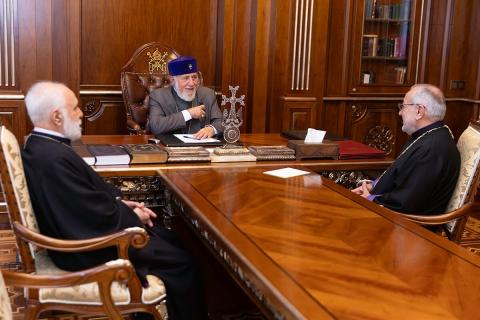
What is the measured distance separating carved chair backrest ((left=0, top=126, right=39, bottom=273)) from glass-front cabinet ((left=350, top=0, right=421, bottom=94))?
14.3 feet

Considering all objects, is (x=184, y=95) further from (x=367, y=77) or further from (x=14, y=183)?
(x=367, y=77)

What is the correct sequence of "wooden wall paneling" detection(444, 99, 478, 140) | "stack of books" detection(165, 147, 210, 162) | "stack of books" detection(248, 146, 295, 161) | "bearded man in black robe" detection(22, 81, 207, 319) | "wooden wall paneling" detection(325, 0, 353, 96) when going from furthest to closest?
"wooden wall paneling" detection(444, 99, 478, 140) < "wooden wall paneling" detection(325, 0, 353, 96) < "stack of books" detection(248, 146, 295, 161) < "stack of books" detection(165, 147, 210, 162) < "bearded man in black robe" detection(22, 81, 207, 319)

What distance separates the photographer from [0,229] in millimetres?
4574

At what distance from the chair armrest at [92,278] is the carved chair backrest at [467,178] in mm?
1726

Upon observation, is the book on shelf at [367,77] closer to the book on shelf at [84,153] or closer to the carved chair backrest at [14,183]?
the book on shelf at [84,153]

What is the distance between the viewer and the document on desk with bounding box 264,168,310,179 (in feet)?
10.9

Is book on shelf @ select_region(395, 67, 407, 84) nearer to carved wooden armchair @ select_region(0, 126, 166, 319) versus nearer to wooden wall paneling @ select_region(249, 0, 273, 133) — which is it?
wooden wall paneling @ select_region(249, 0, 273, 133)

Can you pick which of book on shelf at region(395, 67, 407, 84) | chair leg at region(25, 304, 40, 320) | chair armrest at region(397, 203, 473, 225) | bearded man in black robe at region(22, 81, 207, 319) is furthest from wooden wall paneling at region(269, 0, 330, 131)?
chair leg at region(25, 304, 40, 320)

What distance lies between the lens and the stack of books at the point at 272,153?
143 inches

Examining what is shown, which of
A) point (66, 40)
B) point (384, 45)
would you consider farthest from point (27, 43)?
point (384, 45)

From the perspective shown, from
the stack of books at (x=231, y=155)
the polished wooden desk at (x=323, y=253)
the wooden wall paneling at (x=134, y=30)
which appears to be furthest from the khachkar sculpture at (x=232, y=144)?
the wooden wall paneling at (x=134, y=30)

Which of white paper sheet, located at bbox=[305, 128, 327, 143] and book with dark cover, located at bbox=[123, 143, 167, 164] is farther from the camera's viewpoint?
white paper sheet, located at bbox=[305, 128, 327, 143]

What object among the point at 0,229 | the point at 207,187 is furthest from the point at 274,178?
the point at 0,229

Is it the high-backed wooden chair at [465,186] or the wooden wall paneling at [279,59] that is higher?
the wooden wall paneling at [279,59]
